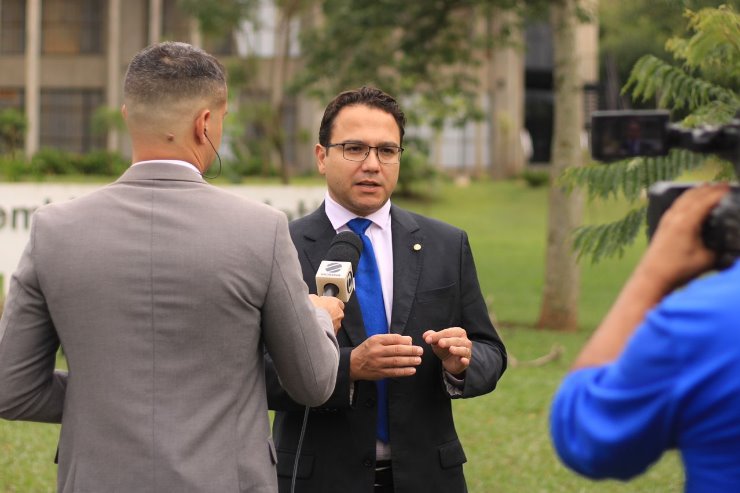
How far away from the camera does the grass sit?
888cm

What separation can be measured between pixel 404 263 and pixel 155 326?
142 centimetres

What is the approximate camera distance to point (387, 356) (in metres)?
3.73

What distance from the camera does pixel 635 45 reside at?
1905 inches

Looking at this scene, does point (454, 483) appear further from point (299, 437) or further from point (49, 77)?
point (49, 77)

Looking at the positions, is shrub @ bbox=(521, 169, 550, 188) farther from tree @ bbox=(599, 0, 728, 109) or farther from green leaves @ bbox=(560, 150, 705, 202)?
green leaves @ bbox=(560, 150, 705, 202)

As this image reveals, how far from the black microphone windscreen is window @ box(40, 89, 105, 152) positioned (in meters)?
46.3

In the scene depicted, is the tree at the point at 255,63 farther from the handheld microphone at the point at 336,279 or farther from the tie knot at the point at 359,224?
the handheld microphone at the point at 336,279

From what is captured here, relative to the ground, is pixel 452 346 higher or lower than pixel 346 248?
lower

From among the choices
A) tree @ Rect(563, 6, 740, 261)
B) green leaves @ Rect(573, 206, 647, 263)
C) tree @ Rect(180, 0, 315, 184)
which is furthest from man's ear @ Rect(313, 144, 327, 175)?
tree @ Rect(180, 0, 315, 184)

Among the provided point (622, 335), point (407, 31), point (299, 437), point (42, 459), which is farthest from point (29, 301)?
point (407, 31)

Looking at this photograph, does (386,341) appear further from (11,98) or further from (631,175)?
(11,98)

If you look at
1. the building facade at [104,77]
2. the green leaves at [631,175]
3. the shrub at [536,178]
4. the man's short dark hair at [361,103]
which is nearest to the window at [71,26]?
the building facade at [104,77]

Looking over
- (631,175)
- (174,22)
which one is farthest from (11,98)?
(631,175)

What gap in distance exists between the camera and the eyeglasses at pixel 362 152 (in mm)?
4297
